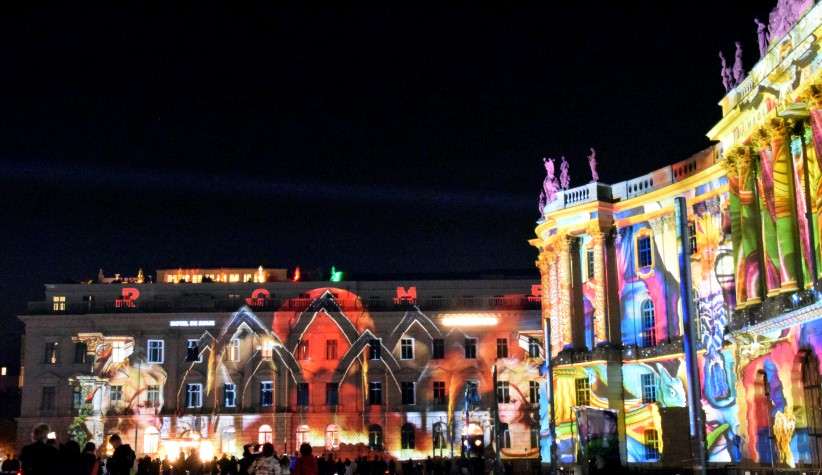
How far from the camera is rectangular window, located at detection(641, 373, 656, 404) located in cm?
4947

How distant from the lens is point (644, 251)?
51094mm

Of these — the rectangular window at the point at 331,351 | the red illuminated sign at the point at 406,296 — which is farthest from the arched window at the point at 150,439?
the red illuminated sign at the point at 406,296

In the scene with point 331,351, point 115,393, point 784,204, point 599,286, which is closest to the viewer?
point 784,204

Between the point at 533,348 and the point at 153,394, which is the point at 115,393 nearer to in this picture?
the point at 153,394

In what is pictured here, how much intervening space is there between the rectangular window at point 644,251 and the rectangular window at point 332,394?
32991 mm

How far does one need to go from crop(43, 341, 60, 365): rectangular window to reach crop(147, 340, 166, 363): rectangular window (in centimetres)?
761

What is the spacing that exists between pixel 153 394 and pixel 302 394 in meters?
11.7

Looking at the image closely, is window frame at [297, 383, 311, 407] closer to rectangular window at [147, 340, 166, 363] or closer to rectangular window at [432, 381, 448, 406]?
rectangular window at [432, 381, 448, 406]

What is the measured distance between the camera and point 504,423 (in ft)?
250

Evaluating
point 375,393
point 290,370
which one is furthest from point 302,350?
point 375,393

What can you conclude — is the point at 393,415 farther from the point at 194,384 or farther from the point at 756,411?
the point at 756,411

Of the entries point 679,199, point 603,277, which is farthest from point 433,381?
point 679,199

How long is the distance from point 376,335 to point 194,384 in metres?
14.6

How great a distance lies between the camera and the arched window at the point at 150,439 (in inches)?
3004
